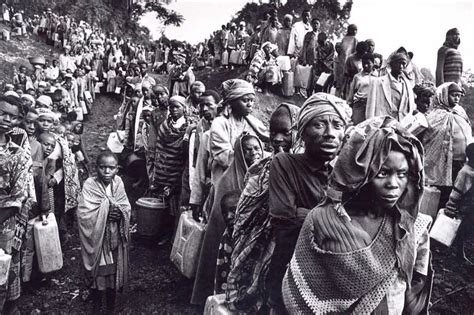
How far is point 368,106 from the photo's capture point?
5.69 m

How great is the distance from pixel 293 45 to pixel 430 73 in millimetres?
6375

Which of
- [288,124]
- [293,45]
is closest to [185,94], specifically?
[293,45]

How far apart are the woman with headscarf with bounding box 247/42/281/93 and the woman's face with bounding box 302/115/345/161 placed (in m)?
7.29

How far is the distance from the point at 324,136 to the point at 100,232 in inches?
97.0

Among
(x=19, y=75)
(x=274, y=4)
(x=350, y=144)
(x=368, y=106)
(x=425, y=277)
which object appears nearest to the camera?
(x=350, y=144)

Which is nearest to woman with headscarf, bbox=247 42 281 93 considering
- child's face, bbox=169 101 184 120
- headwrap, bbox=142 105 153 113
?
headwrap, bbox=142 105 153 113

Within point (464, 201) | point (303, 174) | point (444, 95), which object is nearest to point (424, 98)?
point (444, 95)

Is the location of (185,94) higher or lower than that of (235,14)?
lower

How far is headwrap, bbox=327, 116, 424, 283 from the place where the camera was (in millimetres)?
1521

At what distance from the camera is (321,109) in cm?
201

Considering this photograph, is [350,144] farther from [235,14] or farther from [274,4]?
[235,14]

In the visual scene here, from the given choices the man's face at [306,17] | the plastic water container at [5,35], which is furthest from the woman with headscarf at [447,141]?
the plastic water container at [5,35]

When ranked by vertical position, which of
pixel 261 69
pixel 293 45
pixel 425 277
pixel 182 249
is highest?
pixel 293 45

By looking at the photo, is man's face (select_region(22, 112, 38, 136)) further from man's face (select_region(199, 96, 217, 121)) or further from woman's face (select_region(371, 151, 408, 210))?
woman's face (select_region(371, 151, 408, 210))
